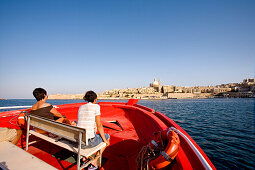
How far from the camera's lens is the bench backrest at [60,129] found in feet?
6.31

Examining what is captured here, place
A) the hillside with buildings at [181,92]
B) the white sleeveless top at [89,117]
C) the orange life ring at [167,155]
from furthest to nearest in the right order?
1. the hillside with buildings at [181,92]
2. the white sleeveless top at [89,117]
3. the orange life ring at [167,155]

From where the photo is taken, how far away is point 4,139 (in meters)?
2.50

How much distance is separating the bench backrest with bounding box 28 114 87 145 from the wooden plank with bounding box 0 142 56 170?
47 centimetres

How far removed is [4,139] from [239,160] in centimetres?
837

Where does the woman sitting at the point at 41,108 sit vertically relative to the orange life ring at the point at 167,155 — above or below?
above

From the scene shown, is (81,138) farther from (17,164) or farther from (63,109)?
(63,109)

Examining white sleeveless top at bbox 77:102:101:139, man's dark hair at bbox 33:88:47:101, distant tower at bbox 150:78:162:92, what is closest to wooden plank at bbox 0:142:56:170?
white sleeveless top at bbox 77:102:101:139

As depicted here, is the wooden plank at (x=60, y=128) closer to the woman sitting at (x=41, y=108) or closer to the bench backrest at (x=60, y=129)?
the bench backrest at (x=60, y=129)

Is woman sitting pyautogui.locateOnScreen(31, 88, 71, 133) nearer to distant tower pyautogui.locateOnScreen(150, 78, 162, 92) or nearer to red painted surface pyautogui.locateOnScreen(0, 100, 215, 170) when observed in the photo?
red painted surface pyautogui.locateOnScreen(0, 100, 215, 170)

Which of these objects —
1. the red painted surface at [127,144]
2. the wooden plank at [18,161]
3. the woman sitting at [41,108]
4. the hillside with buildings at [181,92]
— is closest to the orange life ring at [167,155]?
the red painted surface at [127,144]

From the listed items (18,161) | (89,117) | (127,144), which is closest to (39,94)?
(18,161)

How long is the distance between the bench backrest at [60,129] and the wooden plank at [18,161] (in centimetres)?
47

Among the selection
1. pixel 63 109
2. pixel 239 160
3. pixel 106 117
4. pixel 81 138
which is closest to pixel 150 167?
pixel 81 138

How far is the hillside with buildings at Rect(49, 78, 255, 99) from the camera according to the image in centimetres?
10469
